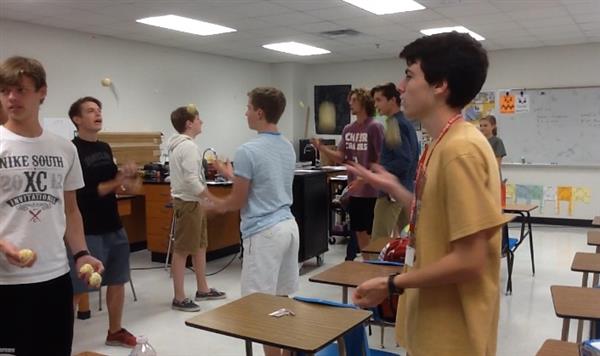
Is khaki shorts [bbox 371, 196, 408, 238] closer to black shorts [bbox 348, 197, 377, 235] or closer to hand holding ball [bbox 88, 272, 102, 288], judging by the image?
black shorts [bbox 348, 197, 377, 235]

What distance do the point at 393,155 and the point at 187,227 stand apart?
1720 mm

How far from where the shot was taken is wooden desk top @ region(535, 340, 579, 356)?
68.8 inches

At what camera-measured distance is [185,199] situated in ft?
14.1

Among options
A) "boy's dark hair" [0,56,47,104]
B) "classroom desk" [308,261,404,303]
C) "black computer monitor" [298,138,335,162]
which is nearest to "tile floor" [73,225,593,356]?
"classroom desk" [308,261,404,303]

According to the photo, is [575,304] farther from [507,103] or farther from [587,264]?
[507,103]

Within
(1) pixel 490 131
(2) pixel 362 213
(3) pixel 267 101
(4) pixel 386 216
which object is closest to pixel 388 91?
(4) pixel 386 216

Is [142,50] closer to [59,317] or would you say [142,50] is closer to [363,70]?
[363,70]

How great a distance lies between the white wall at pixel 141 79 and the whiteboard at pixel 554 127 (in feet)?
13.0

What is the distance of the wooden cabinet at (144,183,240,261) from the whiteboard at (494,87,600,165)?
4.93 meters

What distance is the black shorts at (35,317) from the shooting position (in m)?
1.71

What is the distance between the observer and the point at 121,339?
3.55 m

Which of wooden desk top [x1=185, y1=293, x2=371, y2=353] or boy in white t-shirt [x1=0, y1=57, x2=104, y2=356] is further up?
boy in white t-shirt [x1=0, y1=57, x2=104, y2=356]

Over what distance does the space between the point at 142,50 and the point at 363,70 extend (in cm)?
404

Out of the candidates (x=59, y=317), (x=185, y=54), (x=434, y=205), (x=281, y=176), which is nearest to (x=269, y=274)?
(x=281, y=176)
